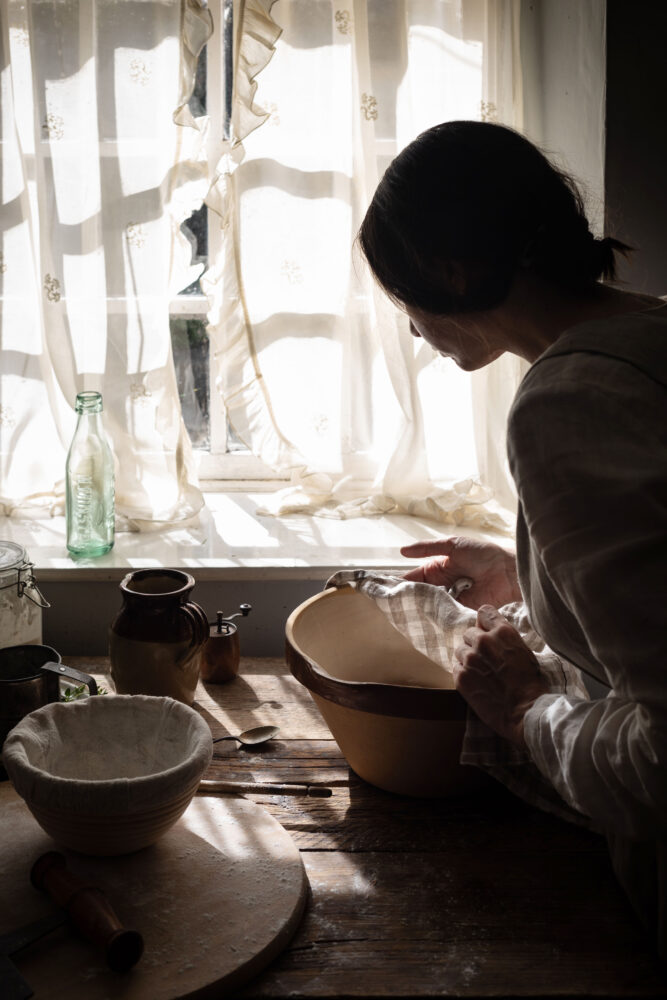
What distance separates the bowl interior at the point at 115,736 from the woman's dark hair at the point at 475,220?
20.4 inches

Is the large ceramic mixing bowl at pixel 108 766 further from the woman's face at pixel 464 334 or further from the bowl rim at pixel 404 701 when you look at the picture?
the woman's face at pixel 464 334

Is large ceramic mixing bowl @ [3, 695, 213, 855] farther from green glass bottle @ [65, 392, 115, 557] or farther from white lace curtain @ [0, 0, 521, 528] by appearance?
white lace curtain @ [0, 0, 521, 528]

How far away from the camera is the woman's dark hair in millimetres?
873

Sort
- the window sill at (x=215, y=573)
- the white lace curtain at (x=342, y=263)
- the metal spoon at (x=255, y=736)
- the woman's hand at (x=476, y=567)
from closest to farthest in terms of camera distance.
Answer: the metal spoon at (x=255, y=736) < the woman's hand at (x=476, y=567) < the window sill at (x=215, y=573) < the white lace curtain at (x=342, y=263)

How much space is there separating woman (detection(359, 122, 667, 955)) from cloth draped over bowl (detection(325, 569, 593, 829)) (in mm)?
34

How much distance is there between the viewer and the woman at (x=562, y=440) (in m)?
0.72

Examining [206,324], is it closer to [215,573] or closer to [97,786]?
[215,573]

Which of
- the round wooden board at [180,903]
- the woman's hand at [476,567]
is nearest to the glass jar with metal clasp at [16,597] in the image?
the round wooden board at [180,903]

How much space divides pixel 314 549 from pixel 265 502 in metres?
0.28

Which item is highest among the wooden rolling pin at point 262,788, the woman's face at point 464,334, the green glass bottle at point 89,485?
the woman's face at point 464,334

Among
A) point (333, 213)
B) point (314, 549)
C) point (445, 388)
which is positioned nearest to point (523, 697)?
point (314, 549)

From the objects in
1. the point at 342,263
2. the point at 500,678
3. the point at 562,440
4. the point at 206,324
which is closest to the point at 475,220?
the point at 562,440

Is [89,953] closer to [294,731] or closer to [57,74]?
[294,731]

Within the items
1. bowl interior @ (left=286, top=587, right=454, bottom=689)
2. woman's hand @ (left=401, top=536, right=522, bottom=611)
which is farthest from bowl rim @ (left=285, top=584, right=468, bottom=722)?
woman's hand @ (left=401, top=536, right=522, bottom=611)
